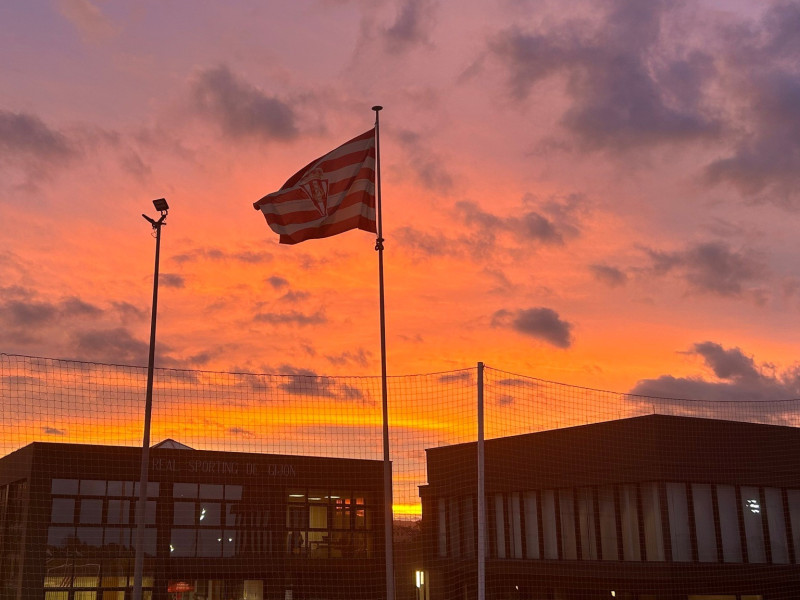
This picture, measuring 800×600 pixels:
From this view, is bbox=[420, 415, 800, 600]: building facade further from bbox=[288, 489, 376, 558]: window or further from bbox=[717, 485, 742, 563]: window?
bbox=[288, 489, 376, 558]: window

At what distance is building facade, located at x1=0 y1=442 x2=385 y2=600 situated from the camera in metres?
28.0

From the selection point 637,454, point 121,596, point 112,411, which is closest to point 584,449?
point 637,454

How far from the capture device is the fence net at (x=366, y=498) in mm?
18062

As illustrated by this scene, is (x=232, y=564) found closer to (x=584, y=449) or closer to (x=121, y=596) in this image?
(x=121, y=596)

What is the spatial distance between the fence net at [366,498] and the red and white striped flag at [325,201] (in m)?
3.78

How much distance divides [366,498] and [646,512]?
43.2 feet

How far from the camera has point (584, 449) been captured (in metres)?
25.2

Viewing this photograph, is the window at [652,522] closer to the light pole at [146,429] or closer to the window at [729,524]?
the window at [729,524]

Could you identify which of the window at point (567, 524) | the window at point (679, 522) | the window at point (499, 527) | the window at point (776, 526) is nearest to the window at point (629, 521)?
the window at point (679, 522)

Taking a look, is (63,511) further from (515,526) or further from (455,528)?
(515,526)

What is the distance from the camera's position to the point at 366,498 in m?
33.9

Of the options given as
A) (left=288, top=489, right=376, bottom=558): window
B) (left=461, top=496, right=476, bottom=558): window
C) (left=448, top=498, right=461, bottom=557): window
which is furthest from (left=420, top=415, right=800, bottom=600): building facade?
(left=288, top=489, right=376, bottom=558): window

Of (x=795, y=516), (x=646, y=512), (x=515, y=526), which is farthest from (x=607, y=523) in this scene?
(x=795, y=516)

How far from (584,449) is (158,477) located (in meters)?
14.4
